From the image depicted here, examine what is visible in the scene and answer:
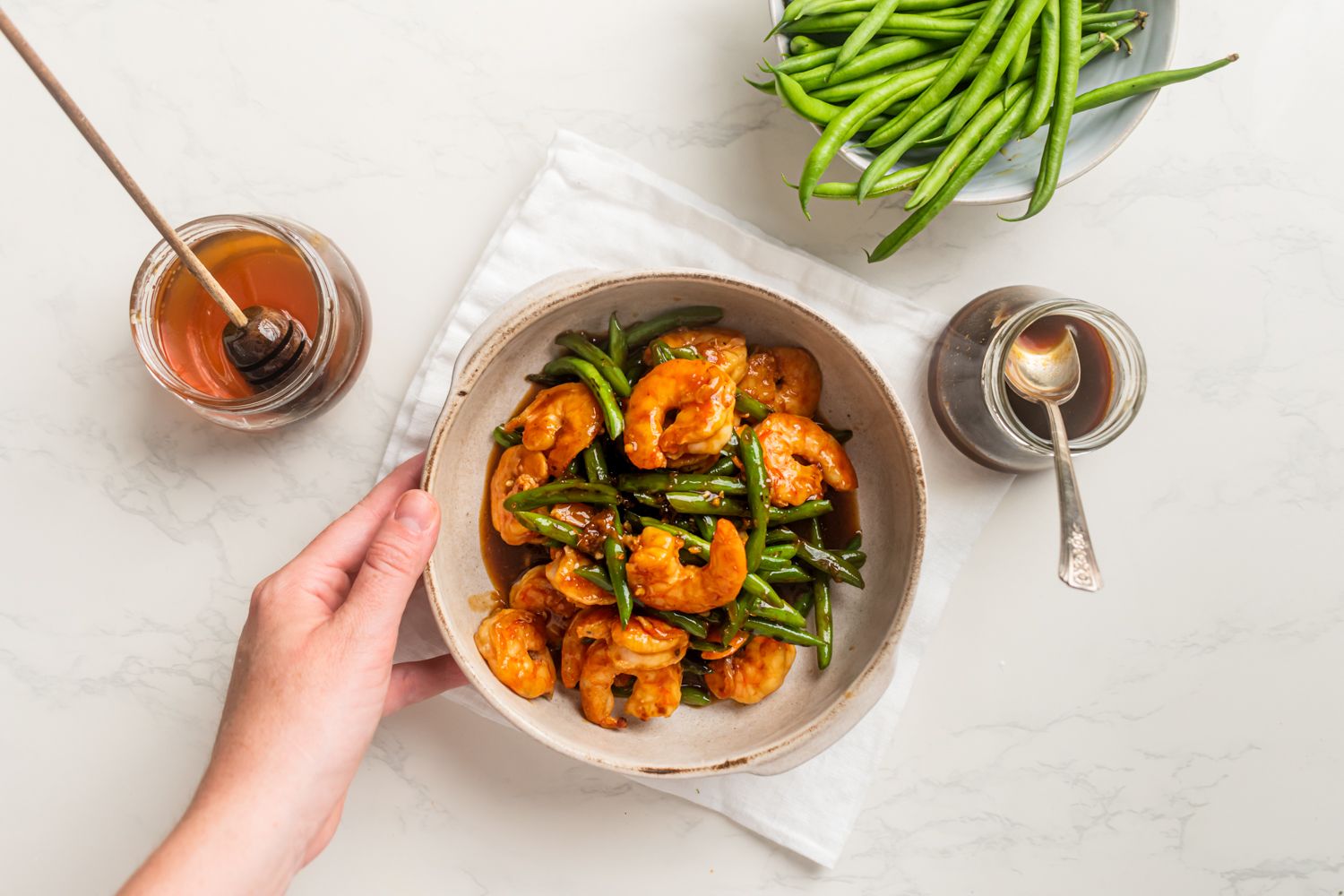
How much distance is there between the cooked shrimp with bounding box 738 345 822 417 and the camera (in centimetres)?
225

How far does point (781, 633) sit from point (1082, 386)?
1078 millimetres

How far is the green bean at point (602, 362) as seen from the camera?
218cm

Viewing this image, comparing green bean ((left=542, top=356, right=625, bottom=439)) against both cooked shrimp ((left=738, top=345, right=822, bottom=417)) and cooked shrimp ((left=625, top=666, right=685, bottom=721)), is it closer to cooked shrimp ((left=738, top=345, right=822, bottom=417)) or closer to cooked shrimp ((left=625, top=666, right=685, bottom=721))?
cooked shrimp ((left=738, top=345, right=822, bottom=417))

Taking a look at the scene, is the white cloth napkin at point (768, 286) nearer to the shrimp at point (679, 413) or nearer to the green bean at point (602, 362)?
the green bean at point (602, 362)

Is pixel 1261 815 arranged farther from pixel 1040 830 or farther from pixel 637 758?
pixel 637 758

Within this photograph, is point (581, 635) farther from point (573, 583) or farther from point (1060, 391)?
point (1060, 391)

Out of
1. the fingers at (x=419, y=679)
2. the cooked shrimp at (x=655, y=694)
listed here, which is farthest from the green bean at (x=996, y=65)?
the fingers at (x=419, y=679)

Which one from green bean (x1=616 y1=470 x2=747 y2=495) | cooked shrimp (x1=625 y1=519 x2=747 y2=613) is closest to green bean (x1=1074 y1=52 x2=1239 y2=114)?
green bean (x1=616 y1=470 x2=747 y2=495)

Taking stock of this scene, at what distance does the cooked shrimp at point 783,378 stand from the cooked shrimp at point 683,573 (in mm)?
377

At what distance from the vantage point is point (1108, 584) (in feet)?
8.77

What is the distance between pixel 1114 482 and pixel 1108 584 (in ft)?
0.99

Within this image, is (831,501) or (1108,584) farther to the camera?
(1108,584)

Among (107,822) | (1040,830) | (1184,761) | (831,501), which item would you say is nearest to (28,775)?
(107,822)

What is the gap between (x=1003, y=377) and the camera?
7.59 feet
